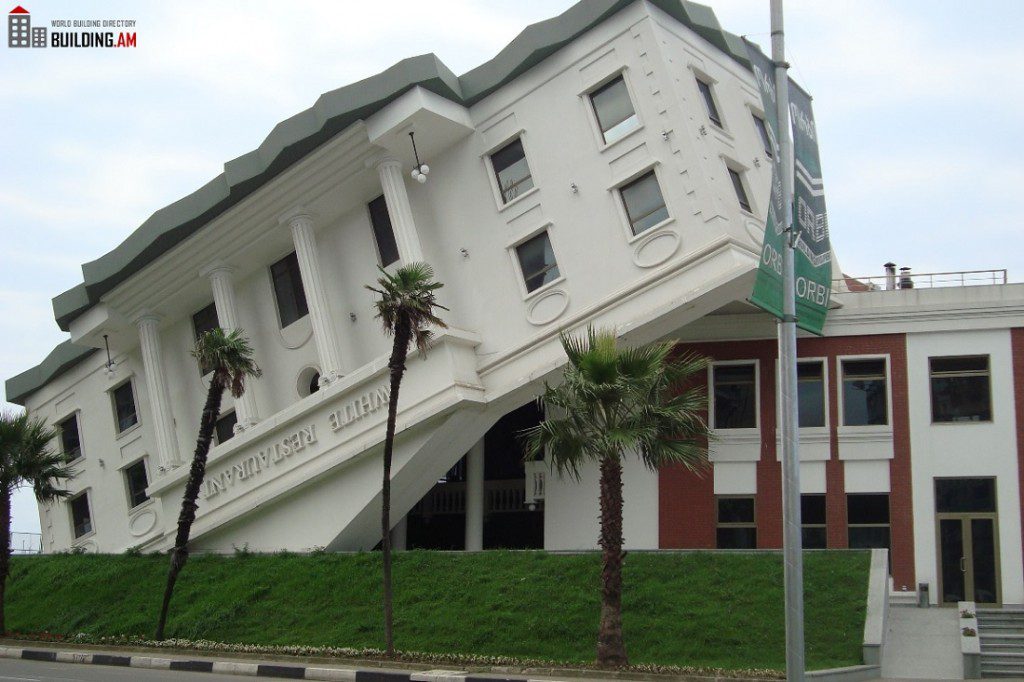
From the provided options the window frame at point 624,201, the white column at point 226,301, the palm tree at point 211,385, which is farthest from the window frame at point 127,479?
the window frame at point 624,201

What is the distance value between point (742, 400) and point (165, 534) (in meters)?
16.9

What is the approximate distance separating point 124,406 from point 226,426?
5579 millimetres

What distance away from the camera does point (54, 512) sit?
39812 millimetres

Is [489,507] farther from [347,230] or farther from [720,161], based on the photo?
[720,161]

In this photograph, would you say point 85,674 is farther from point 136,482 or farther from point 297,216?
point 136,482

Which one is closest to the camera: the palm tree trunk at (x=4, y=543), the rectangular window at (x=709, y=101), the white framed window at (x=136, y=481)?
the rectangular window at (x=709, y=101)

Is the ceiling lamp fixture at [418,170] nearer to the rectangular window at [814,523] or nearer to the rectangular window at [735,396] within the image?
the rectangular window at [735,396]

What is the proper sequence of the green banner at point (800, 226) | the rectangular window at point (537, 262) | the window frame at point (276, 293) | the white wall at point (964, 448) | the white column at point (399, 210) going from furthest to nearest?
the window frame at point (276, 293), the white column at point (399, 210), the rectangular window at point (537, 262), the white wall at point (964, 448), the green banner at point (800, 226)

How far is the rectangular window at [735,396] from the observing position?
27875 millimetres

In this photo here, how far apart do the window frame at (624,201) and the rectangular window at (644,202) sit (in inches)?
1.4

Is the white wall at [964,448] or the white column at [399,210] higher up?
the white column at [399,210]

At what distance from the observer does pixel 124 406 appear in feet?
124

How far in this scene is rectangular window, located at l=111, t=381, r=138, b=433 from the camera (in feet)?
123

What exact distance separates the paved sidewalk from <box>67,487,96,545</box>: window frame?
2663 cm
